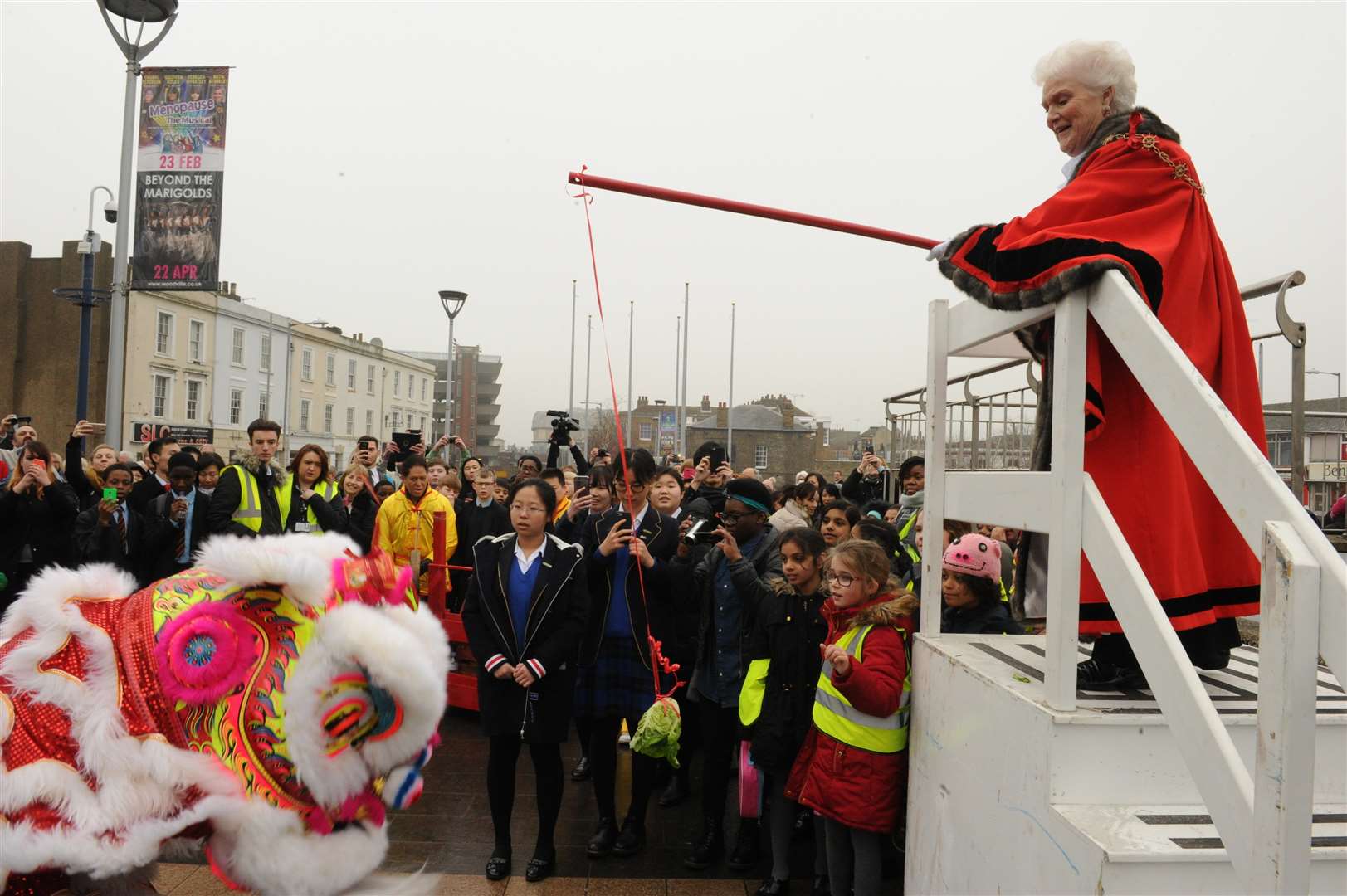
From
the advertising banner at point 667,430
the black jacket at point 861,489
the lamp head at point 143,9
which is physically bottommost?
the black jacket at point 861,489

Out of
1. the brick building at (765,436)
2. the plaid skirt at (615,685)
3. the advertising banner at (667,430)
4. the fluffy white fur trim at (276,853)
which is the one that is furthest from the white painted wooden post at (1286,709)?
the brick building at (765,436)

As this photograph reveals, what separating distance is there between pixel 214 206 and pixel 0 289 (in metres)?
34.6

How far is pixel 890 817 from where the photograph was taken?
3.48 m

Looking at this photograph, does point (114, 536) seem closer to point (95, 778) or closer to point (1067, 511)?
point (95, 778)

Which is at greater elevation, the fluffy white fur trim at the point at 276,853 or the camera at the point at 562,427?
the camera at the point at 562,427

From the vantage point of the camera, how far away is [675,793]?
5.63 metres

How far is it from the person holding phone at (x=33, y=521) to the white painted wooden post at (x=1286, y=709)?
7492 mm

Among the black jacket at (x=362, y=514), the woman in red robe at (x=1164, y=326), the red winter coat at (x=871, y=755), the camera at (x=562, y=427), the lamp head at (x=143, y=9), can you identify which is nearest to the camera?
the woman in red robe at (x=1164, y=326)

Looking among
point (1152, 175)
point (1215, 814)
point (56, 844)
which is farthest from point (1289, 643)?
point (56, 844)

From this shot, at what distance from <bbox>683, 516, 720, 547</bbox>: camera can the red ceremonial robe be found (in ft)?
7.97

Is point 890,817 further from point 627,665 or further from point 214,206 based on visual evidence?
point 214,206

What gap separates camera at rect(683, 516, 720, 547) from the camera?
4899 mm

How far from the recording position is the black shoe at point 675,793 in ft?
18.3

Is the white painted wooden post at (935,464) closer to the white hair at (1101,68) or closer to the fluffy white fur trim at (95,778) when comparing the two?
the white hair at (1101,68)
